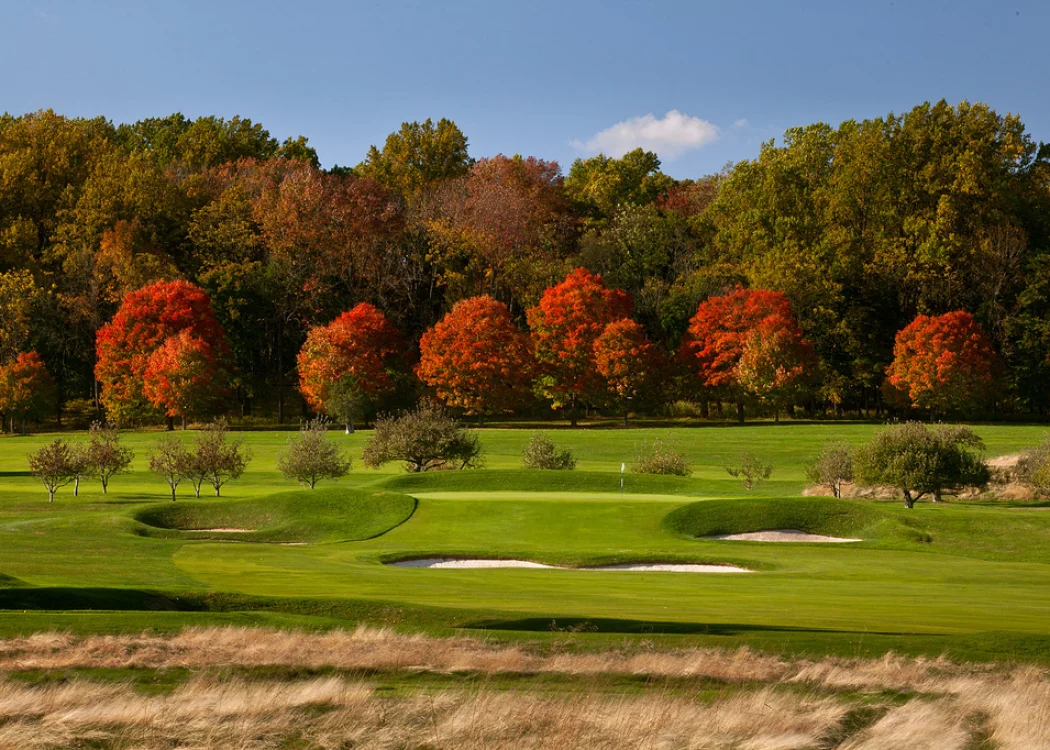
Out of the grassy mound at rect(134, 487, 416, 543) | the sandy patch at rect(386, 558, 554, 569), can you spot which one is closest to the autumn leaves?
the grassy mound at rect(134, 487, 416, 543)

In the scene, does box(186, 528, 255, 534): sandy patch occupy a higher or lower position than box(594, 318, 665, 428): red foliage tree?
lower

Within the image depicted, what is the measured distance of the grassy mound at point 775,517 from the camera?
2938cm

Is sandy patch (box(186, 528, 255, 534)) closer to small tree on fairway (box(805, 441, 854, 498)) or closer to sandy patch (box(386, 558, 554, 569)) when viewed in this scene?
sandy patch (box(386, 558, 554, 569))

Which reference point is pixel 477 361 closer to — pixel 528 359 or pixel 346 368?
pixel 528 359

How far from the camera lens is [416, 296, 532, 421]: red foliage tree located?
7219 centimetres

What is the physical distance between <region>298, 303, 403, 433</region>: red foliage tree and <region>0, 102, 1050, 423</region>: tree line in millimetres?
227

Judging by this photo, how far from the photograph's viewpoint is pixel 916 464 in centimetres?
3381

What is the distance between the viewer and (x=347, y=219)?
287ft

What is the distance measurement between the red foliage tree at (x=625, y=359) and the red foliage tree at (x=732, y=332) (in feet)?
14.0

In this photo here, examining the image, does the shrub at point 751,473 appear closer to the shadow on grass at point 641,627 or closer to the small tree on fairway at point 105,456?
the small tree on fairway at point 105,456

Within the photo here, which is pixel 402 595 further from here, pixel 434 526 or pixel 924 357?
pixel 924 357

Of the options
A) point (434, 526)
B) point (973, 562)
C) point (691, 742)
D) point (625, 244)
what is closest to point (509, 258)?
point (625, 244)

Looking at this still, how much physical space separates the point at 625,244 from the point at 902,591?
71.1 meters

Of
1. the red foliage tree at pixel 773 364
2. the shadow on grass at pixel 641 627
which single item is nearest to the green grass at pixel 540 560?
the shadow on grass at pixel 641 627
